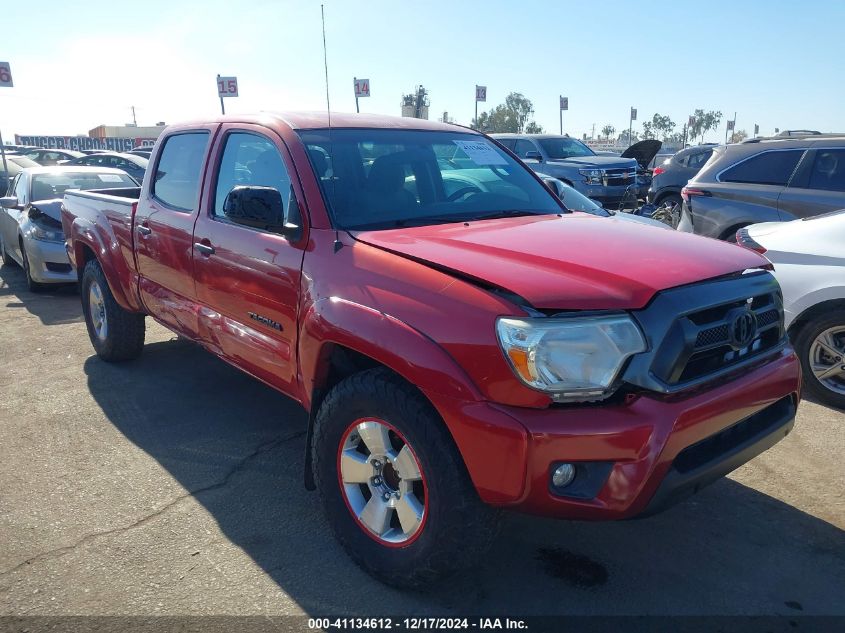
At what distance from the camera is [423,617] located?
2.69m

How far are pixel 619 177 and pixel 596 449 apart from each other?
12.8 metres

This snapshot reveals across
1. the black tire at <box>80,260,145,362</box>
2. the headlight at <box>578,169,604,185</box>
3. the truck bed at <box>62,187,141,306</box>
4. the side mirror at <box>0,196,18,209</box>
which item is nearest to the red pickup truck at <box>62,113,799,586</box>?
the truck bed at <box>62,187,141,306</box>

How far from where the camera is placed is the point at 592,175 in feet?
45.8

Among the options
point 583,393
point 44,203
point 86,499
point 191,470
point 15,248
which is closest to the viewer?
point 583,393

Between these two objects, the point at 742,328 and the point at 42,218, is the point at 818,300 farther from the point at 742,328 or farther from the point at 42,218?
the point at 42,218

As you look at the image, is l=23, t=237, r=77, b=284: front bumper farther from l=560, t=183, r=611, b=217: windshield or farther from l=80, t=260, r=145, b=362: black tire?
l=560, t=183, r=611, b=217: windshield

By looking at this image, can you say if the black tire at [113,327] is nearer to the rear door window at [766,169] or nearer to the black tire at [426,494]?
the black tire at [426,494]

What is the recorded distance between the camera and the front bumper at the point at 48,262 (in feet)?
27.3

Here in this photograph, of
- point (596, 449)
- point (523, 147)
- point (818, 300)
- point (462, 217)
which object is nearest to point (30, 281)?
point (462, 217)

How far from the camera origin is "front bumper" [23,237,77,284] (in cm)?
834

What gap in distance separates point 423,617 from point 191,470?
1.80 metres

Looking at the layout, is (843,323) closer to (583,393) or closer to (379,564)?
(583,393)

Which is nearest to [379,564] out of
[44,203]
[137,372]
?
[137,372]

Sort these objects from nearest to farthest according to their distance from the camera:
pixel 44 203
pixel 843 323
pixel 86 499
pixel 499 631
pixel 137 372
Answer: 1. pixel 499 631
2. pixel 86 499
3. pixel 843 323
4. pixel 137 372
5. pixel 44 203
